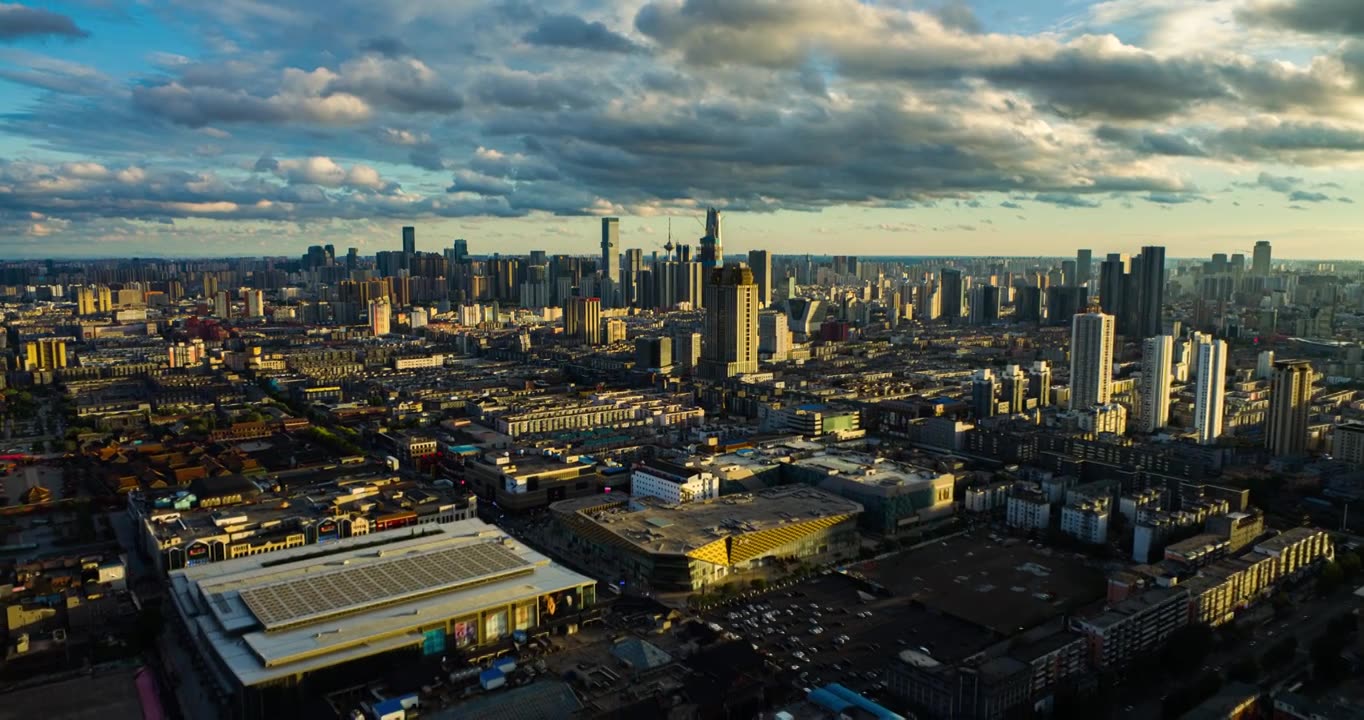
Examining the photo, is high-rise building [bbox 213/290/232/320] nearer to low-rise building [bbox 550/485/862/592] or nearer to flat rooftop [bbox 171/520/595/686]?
low-rise building [bbox 550/485/862/592]

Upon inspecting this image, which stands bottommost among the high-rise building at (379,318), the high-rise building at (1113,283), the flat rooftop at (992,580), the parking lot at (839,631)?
the parking lot at (839,631)

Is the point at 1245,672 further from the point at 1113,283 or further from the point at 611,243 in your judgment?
the point at 611,243

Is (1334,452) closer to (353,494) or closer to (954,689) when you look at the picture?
(954,689)

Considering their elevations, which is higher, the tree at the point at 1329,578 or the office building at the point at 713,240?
the office building at the point at 713,240

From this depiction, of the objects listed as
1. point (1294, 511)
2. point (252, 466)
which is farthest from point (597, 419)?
point (1294, 511)


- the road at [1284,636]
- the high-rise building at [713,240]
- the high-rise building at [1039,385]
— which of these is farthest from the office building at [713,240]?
the road at [1284,636]

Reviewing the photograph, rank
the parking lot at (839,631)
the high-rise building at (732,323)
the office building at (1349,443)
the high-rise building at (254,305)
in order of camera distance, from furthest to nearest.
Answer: the high-rise building at (254,305)
the high-rise building at (732,323)
the office building at (1349,443)
the parking lot at (839,631)

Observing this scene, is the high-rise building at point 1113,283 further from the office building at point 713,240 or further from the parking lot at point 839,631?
the parking lot at point 839,631
